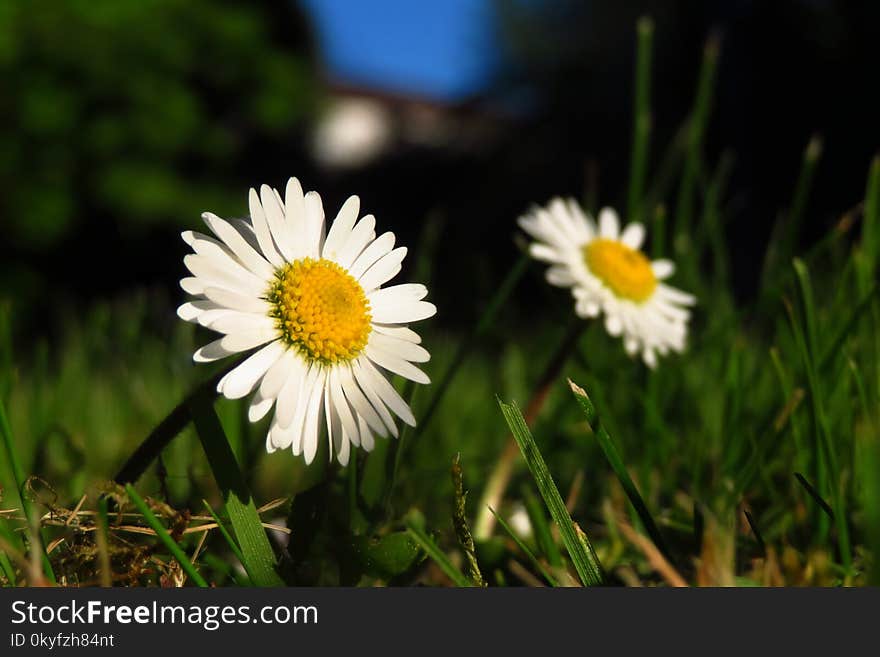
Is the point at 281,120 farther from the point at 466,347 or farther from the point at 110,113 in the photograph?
the point at 466,347

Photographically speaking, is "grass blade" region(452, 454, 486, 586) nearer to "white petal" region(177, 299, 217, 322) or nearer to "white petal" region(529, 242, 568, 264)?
"white petal" region(177, 299, 217, 322)

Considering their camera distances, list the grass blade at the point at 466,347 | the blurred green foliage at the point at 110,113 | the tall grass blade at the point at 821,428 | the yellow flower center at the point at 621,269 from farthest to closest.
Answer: the blurred green foliage at the point at 110,113
the yellow flower center at the point at 621,269
the grass blade at the point at 466,347
the tall grass blade at the point at 821,428

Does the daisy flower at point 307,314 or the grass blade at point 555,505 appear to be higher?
the daisy flower at point 307,314

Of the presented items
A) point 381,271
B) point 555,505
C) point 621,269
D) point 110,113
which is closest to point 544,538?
point 555,505

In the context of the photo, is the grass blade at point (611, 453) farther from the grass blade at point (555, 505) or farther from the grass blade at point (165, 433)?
the grass blade at point (165, 433)

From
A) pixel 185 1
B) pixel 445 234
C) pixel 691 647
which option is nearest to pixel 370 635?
pixel 691 647

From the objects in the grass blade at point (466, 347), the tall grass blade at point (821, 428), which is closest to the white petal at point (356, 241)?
the grass blade at point (466, 347)

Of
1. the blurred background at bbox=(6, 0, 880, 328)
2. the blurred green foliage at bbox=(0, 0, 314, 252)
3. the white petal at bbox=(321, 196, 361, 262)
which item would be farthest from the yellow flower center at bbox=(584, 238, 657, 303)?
the blurred green foliage at bbox=(0, 0, 314, 252)
